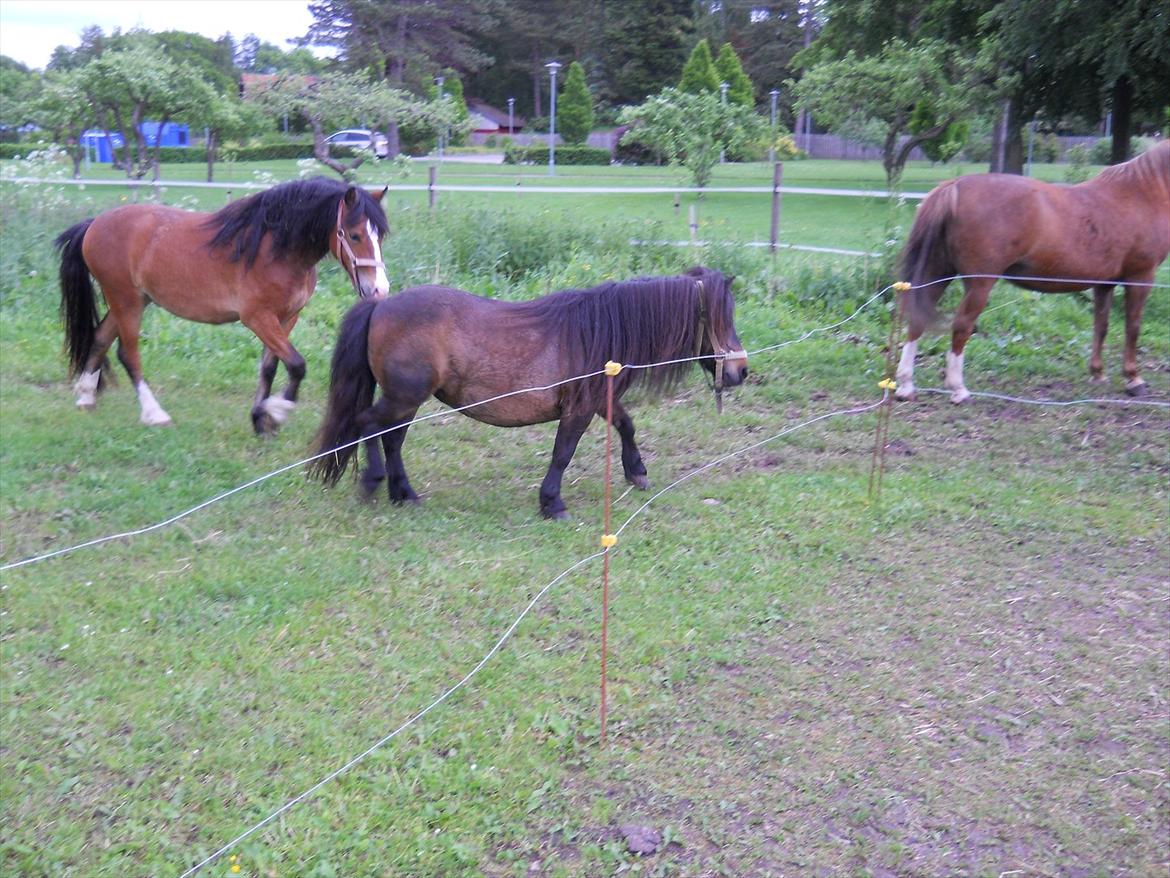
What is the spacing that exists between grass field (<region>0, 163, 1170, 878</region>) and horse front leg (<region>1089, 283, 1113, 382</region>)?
1.80ft

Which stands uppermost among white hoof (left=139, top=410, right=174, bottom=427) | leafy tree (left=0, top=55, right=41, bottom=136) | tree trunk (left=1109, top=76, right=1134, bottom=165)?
leafy tree (left=0, top=55, right=41, bottom=136)

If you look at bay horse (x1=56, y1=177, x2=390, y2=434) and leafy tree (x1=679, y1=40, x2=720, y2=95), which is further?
leafy tree (x1=679, y1=40, x2=720, y2=95)

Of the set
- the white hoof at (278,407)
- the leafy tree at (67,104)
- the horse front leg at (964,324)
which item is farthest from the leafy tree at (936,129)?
the white hoof at (278,407)

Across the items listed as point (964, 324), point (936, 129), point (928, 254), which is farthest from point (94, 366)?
point (936, 129)

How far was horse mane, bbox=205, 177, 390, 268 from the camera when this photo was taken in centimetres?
605

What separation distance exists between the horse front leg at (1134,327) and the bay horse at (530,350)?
3.97 metres

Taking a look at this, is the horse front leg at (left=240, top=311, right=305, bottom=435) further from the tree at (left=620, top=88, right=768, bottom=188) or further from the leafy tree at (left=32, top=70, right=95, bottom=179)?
the leafy tree at (left=32, top=70, right=95, bottom=179)

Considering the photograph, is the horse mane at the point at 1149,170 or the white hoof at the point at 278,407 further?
the horse mane at the point at 1149,170

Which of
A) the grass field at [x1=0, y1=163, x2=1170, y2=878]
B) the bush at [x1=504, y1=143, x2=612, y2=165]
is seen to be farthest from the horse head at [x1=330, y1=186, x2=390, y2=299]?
the bush at [x1=504, y1=143, x2=612, y2=165]

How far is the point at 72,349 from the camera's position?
7.38 metres

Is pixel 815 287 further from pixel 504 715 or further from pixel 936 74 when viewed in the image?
pixel 936 74

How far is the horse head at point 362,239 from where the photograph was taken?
591cm

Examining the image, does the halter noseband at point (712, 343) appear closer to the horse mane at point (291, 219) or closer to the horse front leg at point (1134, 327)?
the horse mane at point (291, 219)

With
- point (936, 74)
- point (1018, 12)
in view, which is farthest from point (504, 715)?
point (936, 74)
